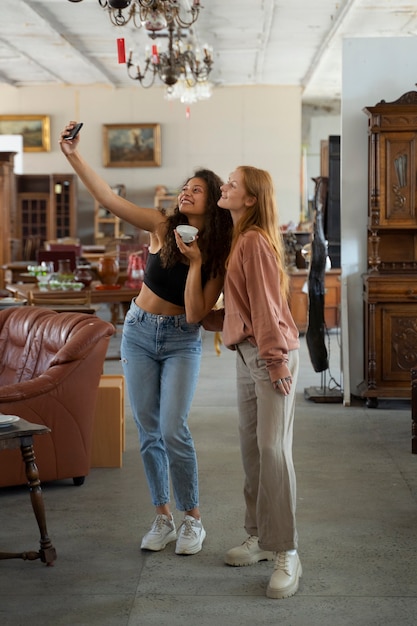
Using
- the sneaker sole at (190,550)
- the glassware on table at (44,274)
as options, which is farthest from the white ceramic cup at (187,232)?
the glassware on table at (44,274)

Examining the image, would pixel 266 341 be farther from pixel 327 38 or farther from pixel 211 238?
pixel 327 38

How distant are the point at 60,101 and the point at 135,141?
1640 mm

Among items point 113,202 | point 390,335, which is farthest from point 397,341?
point 113,202

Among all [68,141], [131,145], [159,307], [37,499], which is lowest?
[37,499]

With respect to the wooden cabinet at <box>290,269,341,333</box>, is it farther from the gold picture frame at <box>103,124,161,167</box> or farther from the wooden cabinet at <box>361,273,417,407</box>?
the gold picture frame at <box>103,124,161,167</box>

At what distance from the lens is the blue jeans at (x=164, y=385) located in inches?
149

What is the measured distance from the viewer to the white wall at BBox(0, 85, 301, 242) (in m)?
17.6

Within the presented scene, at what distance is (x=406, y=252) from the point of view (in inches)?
299

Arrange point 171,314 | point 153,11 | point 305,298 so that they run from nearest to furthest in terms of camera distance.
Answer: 1. point 171,314
2. point 153,11
3. point 305,298

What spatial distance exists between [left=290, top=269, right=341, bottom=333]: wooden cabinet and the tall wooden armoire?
4506 millimetres

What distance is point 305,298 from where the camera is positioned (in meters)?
11.9

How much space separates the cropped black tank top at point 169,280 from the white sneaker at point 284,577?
109 centimetres

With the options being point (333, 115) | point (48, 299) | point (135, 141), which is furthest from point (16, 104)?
point (48, 299)

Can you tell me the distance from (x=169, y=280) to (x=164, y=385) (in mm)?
435
